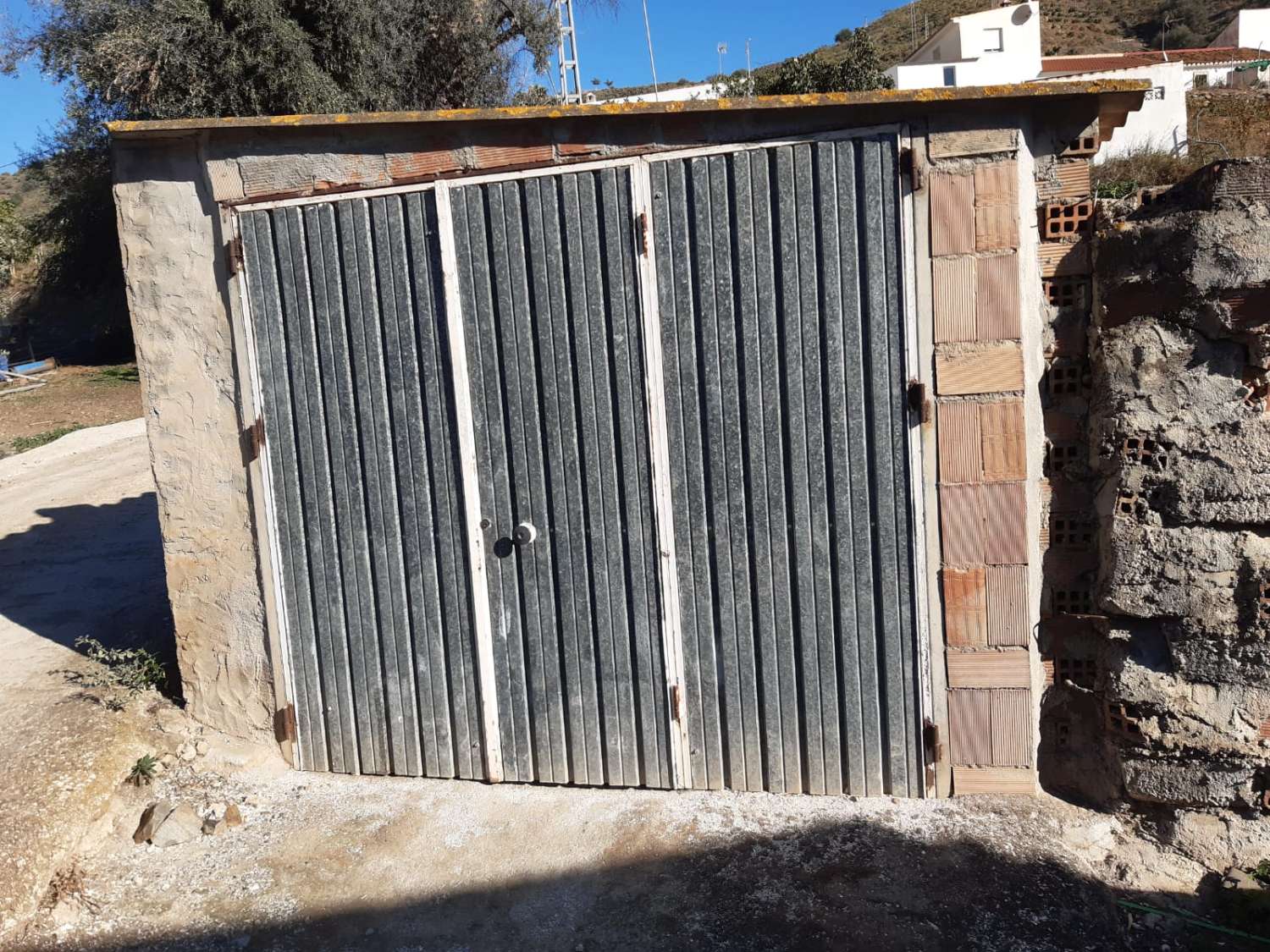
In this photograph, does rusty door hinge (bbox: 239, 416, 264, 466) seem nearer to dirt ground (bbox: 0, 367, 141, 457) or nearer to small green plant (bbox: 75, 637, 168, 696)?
small green plant (bbox: 75, 637, 168, 696)

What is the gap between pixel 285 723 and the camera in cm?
487

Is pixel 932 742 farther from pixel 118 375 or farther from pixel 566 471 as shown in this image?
pixel 118 375

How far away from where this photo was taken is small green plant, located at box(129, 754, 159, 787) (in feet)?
15.1

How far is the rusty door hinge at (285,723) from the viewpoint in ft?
16.0

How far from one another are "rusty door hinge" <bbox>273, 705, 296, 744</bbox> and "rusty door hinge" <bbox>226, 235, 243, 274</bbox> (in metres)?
2.15

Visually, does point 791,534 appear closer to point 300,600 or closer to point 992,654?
point 992,654

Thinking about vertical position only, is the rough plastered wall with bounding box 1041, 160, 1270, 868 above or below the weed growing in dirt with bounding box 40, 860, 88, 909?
above

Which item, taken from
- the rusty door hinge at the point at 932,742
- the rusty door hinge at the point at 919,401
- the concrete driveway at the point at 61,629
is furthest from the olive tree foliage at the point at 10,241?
the rusty door hinge at the point at 932,742

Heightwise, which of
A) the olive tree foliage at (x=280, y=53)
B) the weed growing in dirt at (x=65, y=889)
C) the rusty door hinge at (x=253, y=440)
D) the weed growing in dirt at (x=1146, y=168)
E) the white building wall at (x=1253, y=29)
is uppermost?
the white building wall at (x=1253, y=29)

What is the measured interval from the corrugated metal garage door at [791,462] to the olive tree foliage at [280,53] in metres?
10.7

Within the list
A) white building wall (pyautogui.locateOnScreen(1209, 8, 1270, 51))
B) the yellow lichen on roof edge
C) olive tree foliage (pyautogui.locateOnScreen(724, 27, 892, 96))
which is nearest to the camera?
the yellow lichen on roof edge

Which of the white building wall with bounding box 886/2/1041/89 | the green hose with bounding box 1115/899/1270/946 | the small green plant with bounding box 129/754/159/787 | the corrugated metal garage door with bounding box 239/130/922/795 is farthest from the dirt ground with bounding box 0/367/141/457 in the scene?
the white building wall with bounding box 886/2/1041/89

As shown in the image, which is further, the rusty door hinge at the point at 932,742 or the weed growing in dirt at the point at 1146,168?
the weed growing in dirt at the point at 1146,168

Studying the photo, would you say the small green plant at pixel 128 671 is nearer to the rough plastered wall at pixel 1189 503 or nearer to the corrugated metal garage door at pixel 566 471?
the corrugated metal garage door at pixel 566 471
